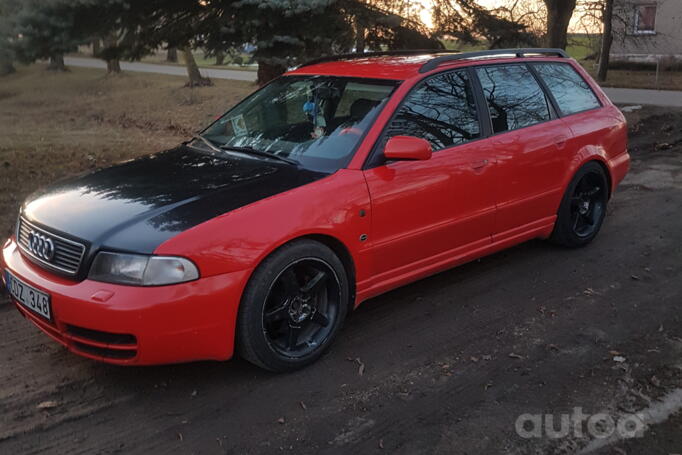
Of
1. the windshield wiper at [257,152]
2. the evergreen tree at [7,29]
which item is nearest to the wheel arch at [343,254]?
the windshield wiper at [257,152]

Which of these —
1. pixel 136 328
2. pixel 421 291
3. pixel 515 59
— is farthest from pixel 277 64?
pixel 136 328

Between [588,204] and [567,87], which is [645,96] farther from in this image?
[567,87]

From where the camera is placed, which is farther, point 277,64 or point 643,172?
point 643,172

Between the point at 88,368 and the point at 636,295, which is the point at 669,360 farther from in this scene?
the point at 88,368

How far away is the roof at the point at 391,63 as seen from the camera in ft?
14.3

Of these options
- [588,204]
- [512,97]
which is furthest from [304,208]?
[588,204]

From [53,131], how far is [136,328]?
12.4m

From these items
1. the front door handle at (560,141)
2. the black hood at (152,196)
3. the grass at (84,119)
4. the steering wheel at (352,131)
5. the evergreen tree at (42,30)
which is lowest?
the grass at (84,119)

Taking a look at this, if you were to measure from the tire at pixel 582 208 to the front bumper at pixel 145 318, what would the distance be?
3.24 meters

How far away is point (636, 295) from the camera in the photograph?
4660 millimetres

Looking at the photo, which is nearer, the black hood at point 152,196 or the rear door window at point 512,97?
the black hood at point 152,196

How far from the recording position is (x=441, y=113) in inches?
173

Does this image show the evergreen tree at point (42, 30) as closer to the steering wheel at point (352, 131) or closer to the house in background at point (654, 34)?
the steering wheel at point (352, 131)

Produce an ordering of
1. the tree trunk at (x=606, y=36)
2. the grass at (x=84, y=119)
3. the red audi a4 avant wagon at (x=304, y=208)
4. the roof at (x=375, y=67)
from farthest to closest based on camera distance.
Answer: the tree trunk at (x=606, y=36), the grass at (x=84, y=119), the roof at (x=375, y=67), the red audi a4 avant wagon at (x=304, y=208)
